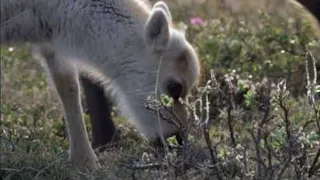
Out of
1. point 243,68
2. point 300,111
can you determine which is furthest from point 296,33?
point 300,111

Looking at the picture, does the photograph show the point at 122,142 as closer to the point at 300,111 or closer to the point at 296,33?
the point at 300,111

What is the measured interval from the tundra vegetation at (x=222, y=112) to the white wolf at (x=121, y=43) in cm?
23

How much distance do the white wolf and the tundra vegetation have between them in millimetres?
227

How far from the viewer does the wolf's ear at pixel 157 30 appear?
6441 millimetres

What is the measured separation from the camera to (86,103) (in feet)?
27.2

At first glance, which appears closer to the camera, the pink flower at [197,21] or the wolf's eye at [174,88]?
the wolf's eye at [174,88]

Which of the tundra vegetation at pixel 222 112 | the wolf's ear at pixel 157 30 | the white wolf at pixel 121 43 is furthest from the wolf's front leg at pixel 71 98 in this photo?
the wolf's ear at pixel 157 30

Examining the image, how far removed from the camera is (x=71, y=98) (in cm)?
748

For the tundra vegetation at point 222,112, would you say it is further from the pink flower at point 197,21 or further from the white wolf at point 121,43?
the white wolf at point 121,43

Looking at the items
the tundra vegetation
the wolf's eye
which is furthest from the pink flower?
the wolf's eye

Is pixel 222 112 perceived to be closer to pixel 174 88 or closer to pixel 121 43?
pixel 174 88

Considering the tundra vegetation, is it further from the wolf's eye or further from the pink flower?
the wolf's eye

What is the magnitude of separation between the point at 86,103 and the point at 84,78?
0.57 metres

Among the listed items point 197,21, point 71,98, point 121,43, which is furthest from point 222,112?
point 197,21
